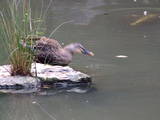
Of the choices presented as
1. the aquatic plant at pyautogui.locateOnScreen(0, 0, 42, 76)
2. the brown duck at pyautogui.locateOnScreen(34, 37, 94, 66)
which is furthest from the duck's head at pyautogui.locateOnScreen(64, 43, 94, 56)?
the aquatic plant at pyautogui.locateOnScreen(0, 0, 42, 76)

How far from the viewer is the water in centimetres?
634

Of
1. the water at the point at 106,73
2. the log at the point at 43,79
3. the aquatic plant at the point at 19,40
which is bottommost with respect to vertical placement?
the water at the point at 106,73

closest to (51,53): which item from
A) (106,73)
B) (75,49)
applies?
(75,49)

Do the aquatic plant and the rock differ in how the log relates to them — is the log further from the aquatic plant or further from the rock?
the aquatic plant

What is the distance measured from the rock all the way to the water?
24cm

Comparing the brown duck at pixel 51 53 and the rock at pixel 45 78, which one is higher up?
the brown duck at pixel 51 53

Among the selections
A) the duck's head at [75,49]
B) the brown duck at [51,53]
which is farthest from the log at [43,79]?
the duck's head at [75,49]

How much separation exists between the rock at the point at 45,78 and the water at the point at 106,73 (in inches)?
9.3

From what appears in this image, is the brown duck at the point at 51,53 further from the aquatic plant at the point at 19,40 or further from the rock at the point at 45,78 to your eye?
the aquatic plant at the point at 19,40

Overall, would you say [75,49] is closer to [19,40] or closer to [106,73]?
[106,73]

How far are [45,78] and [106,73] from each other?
1.06 meters

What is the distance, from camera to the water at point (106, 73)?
634cm

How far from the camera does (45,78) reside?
7172 mm

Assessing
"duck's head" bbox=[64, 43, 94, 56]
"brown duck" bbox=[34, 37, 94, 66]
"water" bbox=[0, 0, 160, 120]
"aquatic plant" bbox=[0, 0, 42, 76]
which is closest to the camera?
"water" bbox=[0, 0, 160, 120]
